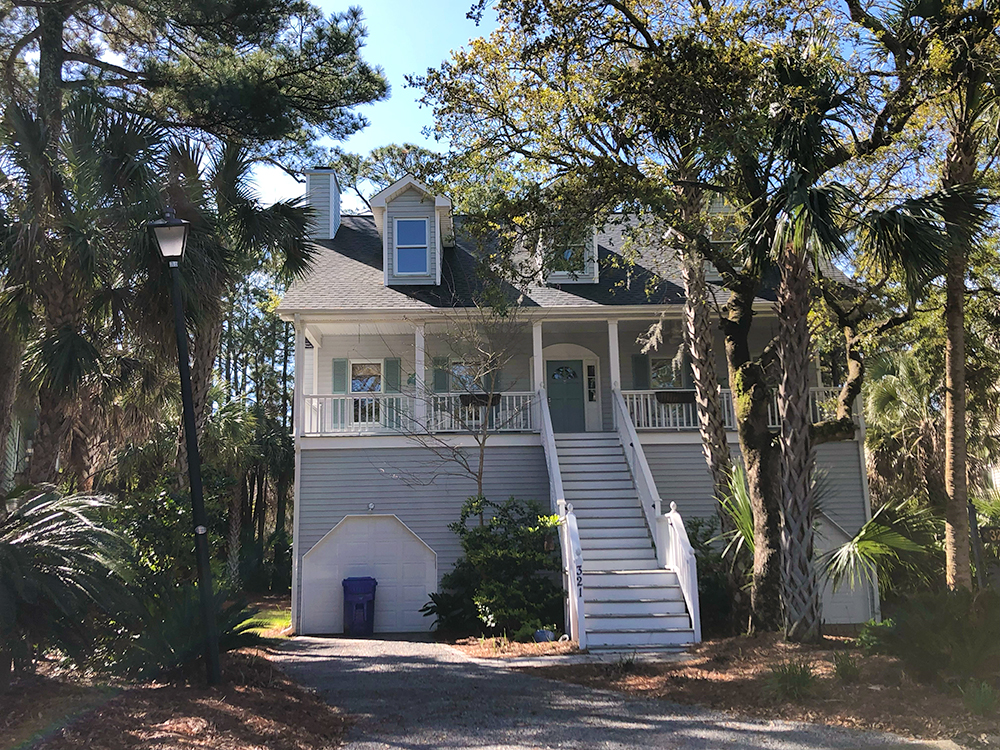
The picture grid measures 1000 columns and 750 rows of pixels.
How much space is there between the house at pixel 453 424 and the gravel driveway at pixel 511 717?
14.5ft

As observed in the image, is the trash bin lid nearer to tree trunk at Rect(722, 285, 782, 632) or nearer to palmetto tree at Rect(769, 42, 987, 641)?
tree trunk at Rect(722, 285, 782, 632)

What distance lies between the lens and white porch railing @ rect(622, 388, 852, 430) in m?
16.2

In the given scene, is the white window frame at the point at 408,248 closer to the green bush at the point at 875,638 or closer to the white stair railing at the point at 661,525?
the white stair railing at the point at 661,525

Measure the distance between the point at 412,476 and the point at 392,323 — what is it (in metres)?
3.24

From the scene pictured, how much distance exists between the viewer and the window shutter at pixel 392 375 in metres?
17.9

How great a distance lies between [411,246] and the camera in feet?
56.9

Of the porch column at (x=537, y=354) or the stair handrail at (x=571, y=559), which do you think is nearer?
the stair handrail at (x=571, y=559)

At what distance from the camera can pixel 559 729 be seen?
6.52 metres

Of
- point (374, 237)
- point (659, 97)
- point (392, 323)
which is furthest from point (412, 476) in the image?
point (659, 97)

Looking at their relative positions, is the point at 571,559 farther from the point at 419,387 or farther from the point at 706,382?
the point at 419,387

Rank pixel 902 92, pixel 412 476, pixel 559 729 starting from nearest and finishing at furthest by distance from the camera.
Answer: pixel 559 729
pixel 902 92
pixel 412 476

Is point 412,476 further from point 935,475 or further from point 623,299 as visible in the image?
point 935,475

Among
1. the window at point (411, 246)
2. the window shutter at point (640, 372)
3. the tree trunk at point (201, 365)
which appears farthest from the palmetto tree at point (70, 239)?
the window shutter at point (640, 372)

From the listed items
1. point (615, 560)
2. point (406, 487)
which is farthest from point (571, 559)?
point (406, 487)
